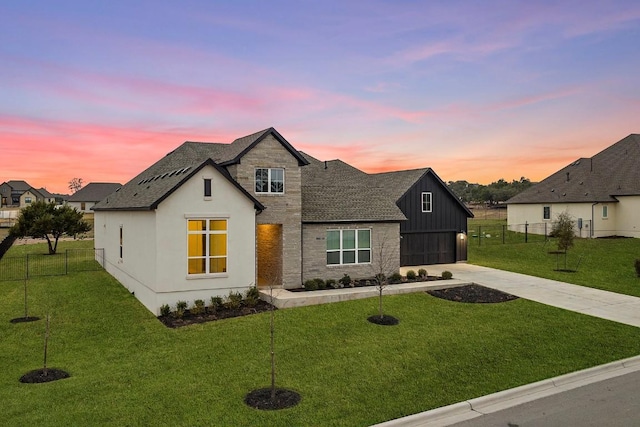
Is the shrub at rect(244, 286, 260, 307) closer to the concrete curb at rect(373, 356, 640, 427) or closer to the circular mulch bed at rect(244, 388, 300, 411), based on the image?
the circular mulch bed at rect(244, 388, 300, 411)

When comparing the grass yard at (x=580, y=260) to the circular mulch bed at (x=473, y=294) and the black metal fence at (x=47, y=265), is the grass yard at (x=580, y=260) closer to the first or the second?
the circular mulch bed at (x=473, y=294)

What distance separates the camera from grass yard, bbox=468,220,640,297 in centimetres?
2403

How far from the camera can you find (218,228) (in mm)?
17672

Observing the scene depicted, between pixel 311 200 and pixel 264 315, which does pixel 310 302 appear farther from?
pixel 311 200

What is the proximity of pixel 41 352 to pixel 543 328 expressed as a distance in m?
15.6

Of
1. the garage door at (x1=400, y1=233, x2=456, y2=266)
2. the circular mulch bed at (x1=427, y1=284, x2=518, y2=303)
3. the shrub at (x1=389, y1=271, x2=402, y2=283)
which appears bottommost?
the circular mulch bed at (x1=427, y1=284, x2=518, y2=303)

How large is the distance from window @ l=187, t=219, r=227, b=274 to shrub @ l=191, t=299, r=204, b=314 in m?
1.19

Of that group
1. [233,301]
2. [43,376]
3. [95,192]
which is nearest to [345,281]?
[233,301]

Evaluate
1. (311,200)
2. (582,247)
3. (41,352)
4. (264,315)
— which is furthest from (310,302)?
(582,247)

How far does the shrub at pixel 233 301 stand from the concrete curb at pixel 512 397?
9811 millimetres

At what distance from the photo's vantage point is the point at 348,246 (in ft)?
72.7

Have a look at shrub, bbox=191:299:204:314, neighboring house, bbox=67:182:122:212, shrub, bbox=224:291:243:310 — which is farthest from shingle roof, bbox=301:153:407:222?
neighboring house, bbox=67:182:122:212

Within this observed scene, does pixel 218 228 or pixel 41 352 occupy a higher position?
pixel 218 228

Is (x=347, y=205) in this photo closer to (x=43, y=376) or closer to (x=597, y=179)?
(x=43, y=376)
